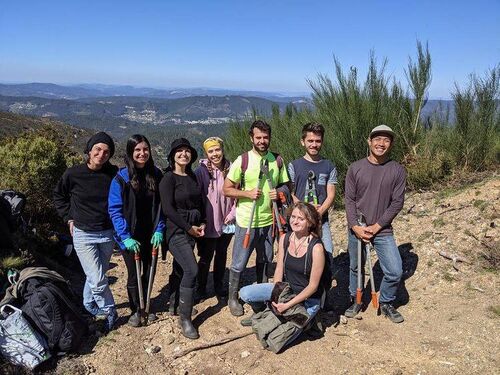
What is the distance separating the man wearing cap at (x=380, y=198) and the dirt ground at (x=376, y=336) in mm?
424

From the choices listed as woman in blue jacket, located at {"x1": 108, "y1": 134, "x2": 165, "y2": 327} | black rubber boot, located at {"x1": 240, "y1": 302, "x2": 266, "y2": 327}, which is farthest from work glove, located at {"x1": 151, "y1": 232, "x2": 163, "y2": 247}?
black rubber boot, located at {"x1": 240, "y1": 302, "x2": 266, "y2": 327}

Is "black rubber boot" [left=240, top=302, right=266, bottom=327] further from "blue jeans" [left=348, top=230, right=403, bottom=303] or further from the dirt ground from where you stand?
"blue jeans" [left=348, top=230, right=403, bottom=303]

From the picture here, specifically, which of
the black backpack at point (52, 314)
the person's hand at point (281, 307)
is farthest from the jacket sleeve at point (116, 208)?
the person's hand at point (281, 307)

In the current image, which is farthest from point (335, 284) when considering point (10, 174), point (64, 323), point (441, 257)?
point (10, 174)

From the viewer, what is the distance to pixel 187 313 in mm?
3629

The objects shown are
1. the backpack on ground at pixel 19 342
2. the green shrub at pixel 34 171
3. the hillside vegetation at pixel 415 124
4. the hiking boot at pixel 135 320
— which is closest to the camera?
the backpack on ground at pixel 19 342

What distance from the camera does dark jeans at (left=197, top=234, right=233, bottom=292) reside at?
4051 millimetres

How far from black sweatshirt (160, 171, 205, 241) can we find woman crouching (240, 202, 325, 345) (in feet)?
2.86

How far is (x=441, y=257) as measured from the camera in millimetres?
4820

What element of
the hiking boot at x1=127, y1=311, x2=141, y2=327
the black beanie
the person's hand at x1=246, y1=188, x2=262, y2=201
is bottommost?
the hiking boot at x1=127, y1=311, x2=141, y2=327

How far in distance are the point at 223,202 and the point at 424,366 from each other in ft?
7.41

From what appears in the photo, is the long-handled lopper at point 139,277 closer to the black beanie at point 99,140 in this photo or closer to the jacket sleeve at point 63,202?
the jacket sleeve at point 63,202

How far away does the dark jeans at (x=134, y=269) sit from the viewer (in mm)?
3543

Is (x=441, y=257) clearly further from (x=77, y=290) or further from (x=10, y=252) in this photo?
(x=10, y=252)
